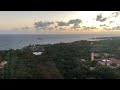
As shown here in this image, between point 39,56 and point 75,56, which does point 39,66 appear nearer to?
point 39,56

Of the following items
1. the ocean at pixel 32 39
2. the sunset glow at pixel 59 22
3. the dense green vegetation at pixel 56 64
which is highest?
the sunset glow at pixel 59 22

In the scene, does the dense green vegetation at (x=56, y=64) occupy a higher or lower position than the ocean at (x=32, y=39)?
lower

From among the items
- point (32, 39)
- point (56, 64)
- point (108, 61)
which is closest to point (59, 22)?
point (32, 39)

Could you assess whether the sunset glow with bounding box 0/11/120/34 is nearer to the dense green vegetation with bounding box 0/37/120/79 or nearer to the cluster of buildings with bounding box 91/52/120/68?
the dense green vegetation with bounding box 0/37/120/79

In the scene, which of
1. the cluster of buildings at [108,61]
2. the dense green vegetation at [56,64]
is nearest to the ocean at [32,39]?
the dense green vegetation at [56,64]

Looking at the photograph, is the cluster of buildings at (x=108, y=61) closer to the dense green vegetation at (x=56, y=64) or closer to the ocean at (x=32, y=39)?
the dense green vegetation at (x=56, y=64)

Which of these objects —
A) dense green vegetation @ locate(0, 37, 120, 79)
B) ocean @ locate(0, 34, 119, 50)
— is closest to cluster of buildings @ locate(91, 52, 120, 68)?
dense green vegetation @ locate(0, 37, 120, 79)
